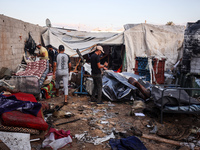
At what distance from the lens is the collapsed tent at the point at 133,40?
1079 centimetres

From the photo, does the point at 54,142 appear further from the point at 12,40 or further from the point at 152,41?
the point at 152,41

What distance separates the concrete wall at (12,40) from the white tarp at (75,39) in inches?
78.2

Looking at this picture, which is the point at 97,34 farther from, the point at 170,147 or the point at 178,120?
the point at 170,147

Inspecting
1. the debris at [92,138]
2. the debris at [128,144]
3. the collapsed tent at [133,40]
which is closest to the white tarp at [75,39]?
the collapsed tent at [133,40]

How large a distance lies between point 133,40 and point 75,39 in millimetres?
3677

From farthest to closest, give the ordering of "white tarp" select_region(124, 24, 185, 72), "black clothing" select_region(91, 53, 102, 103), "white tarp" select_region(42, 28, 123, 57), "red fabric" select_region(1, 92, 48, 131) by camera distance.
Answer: "white tarp" select_region(42, 28, 123, 57) → "white tarp" select_region(124, 24, 185, 72) → "black clothing" select_region(91, 53, 102, 103) → "red fabric" select_region(1, 92, 48, 131)

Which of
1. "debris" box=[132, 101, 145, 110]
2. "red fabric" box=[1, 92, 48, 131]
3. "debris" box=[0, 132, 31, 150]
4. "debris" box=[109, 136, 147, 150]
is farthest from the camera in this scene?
"debris" box=[132, 101, 145, 110]

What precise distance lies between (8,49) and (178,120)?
6.75m

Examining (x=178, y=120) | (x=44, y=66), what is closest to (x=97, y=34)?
(x=44, y=66)

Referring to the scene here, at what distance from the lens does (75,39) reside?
11.4m

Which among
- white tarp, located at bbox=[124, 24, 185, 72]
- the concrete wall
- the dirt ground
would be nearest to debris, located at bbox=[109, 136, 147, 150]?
the dirt ground

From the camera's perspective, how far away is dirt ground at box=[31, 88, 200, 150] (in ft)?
12.1

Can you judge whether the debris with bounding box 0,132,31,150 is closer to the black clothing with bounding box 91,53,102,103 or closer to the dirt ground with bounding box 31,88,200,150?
the dirt ground with bounding box 31,88,200,150

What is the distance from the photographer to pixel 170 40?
1118 centimetres
